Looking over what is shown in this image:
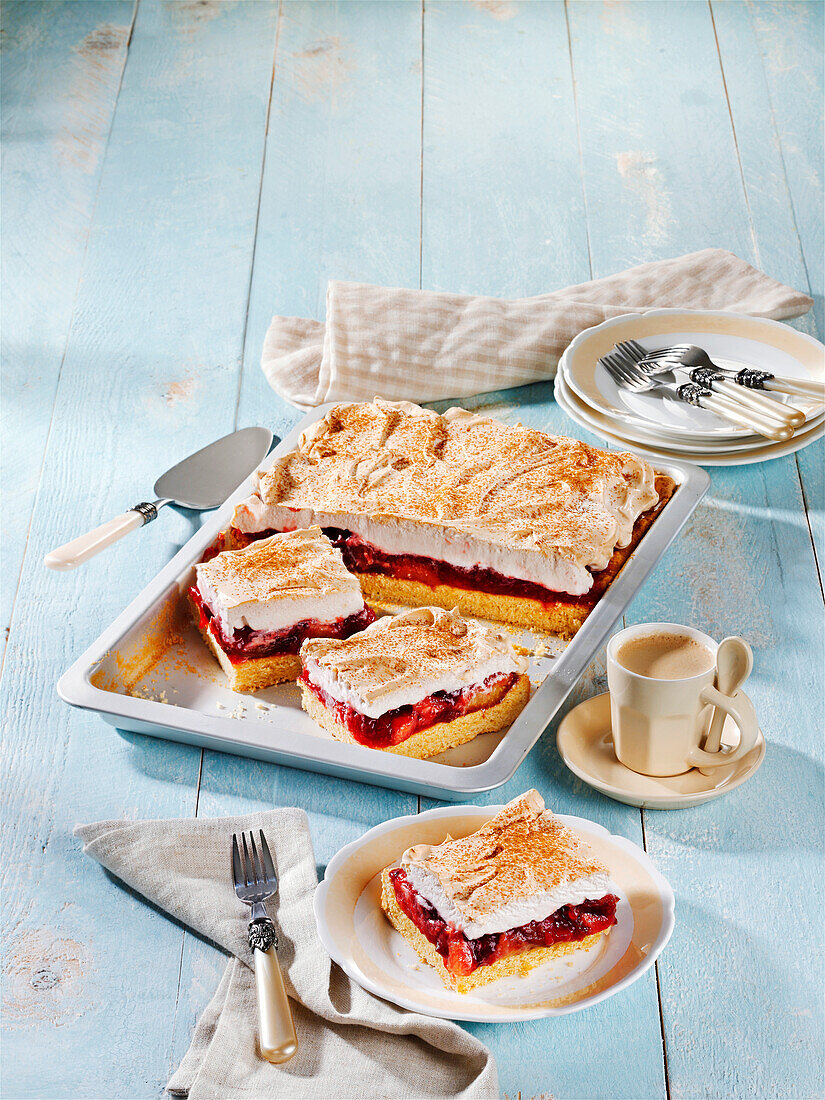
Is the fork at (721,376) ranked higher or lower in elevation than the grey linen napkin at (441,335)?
higher

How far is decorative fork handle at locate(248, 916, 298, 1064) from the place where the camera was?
1754 millimetres

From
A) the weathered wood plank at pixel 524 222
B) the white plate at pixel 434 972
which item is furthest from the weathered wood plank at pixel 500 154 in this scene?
the white plate at pixel 434 972

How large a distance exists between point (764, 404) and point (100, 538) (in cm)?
182

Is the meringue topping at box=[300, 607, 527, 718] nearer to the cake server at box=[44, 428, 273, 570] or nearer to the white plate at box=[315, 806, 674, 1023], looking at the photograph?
the white plate at box=[315, 806, 674, 1023]

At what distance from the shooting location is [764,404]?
3.19 metres

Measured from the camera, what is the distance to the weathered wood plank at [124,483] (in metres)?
1.93

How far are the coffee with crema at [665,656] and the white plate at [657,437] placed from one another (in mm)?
1112

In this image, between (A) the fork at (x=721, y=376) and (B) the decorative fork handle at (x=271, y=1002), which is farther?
(A) the fork at (x=721, y=376)

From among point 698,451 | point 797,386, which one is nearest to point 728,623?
point 698,451

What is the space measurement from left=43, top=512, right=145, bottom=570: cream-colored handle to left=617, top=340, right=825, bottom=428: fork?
1563 mm

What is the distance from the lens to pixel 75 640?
9.22 ft

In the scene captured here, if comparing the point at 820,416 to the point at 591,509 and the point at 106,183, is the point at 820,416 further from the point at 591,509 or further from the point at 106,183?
the point at 106,183

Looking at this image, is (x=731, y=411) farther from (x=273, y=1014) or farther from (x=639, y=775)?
(x=273, y=1014)

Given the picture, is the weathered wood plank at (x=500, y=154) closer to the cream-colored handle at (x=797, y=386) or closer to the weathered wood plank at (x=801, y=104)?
the weathered wood plank at (x=801, y=104)
